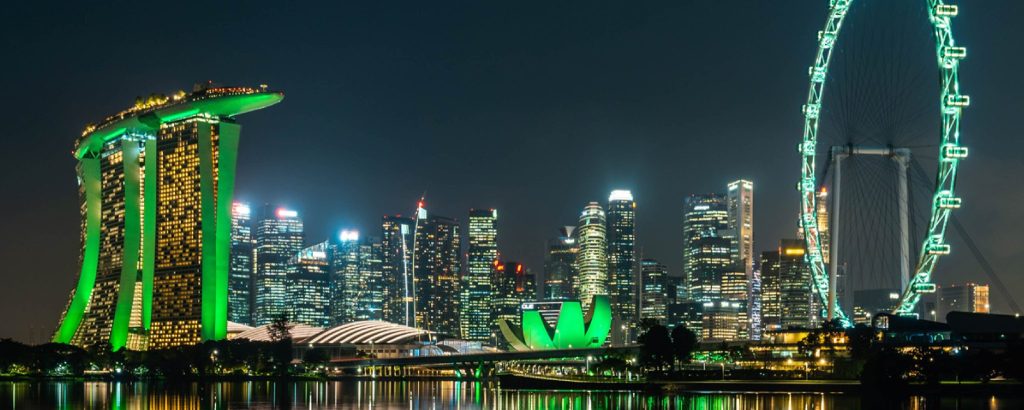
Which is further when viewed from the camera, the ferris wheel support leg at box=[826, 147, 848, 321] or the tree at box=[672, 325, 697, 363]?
the tree at box=[672, 325, 697, 363]

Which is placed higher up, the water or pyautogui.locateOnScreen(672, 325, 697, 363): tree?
pyautogui.locateOnScreen(672, 325, 697, 363): tree

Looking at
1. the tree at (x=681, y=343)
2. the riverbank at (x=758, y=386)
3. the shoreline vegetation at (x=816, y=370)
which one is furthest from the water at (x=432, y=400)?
the tree at (x=681, y=343)

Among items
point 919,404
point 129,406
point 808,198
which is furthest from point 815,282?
point 129,406

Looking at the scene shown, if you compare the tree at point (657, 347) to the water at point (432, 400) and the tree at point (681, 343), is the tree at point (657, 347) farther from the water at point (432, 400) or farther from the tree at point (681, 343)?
the water at point (432, 400)

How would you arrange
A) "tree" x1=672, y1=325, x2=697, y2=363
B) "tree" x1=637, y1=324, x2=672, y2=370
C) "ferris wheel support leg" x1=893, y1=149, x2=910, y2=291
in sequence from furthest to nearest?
"tree" x1=672, y1=325, x2=697, y2=363 < "tree" x1=637, y1=324, x2=672, y2=370 < "ferris wheel support leg" x1=893, y1=149, x2=910, y2=291

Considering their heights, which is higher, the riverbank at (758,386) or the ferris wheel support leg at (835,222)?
the ferris wheel support leg at (835,222)

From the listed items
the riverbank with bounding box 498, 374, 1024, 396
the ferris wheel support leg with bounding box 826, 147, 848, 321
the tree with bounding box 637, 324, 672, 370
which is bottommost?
the riverbank with bounding box 498, 374, 1024, 396

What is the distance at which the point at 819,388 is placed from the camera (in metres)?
135

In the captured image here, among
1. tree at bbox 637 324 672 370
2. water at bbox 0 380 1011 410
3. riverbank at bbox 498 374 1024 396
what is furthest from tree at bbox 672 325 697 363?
water at bbox 0 380 1011 410

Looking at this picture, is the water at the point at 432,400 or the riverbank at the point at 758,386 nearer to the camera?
the water at the point at 432,400

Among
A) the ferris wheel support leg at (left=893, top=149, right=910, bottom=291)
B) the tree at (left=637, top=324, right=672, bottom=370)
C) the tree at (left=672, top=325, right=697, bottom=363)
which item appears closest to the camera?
the ferris wheel support leg at (left=893, top=149, right=910, bottom=291)

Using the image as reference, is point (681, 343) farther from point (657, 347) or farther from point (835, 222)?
point (835, 222)

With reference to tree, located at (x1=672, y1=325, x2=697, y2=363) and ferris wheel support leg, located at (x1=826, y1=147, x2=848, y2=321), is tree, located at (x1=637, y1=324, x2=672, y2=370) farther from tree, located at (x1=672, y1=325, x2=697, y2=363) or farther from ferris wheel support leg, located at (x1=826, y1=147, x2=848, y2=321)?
ferris wheel support leg, located at (x1=826, y1=147, x2=848, y2=321)

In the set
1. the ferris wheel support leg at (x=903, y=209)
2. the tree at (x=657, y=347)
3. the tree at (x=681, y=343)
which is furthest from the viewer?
the tree at (x=681, y=343)
